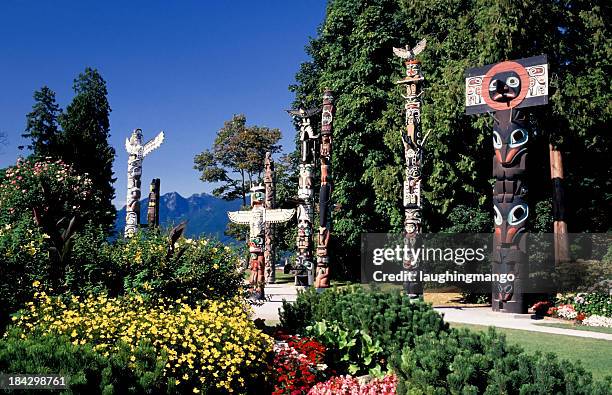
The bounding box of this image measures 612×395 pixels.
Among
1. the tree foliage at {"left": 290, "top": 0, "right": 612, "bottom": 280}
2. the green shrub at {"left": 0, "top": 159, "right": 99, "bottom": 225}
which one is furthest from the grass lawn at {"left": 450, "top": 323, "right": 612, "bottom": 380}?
the green shrub at {"left": 0, "top": 159, "right": 99, "bottom": 225}

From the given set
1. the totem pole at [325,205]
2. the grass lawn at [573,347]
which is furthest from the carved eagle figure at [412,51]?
the grass lawn at [573,347]

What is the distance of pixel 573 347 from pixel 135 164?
22411 millimetres

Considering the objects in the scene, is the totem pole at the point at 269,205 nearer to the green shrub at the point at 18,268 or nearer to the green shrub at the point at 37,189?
the green shrub at the point at 37,189

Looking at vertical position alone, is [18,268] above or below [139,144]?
below

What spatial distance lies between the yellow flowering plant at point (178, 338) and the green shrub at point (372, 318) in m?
1.52

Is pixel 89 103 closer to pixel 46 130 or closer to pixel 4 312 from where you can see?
pixel 46 130

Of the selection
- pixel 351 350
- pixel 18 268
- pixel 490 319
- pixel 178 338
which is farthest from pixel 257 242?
pixel 178 338

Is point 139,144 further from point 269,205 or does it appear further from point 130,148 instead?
point 269,205

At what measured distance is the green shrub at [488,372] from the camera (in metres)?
4.80

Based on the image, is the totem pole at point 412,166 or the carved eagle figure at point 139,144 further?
the carved eagle figure at point 139,144

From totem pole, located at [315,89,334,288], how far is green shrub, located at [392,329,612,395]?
1657cm

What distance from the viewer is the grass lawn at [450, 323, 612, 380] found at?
10.5 metres

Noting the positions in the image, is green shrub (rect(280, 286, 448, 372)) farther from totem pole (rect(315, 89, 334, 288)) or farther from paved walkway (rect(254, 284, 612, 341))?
totem pole (rect(315, 89, 334, 288))

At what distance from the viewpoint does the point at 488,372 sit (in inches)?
204
